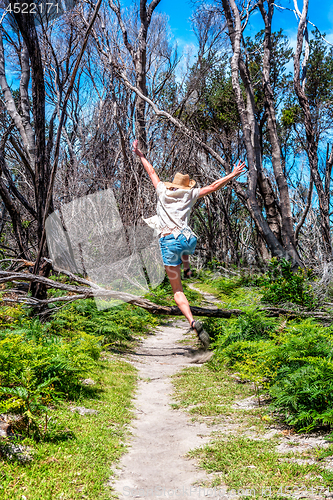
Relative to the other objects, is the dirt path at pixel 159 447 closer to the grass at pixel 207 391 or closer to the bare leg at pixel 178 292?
the grass at pixel 207 391

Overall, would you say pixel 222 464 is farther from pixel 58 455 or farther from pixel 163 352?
pixel 163 352

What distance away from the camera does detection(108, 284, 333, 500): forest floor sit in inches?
102

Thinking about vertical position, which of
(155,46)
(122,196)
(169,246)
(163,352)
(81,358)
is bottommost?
(163,352)

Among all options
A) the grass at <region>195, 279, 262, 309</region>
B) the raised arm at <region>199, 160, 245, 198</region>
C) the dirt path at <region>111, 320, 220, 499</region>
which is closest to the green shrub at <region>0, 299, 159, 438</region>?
the dirt path at <region>111, 320, 220, 499</region>

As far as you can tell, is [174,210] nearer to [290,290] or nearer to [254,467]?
[290,290]

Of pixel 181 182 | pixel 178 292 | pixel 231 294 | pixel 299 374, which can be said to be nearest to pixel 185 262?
pixel 178 292

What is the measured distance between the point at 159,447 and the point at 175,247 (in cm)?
295

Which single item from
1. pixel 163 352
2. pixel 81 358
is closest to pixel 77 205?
pixel 163 352

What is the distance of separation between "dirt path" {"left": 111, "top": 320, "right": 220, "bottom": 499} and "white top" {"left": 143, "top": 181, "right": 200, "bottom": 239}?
2155mm

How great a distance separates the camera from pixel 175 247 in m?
5.74

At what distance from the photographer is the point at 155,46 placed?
15328mm

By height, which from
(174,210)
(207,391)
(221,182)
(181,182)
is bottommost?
(207,391)

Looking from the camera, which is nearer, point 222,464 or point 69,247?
point 222,464

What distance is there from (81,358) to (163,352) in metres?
3.13
